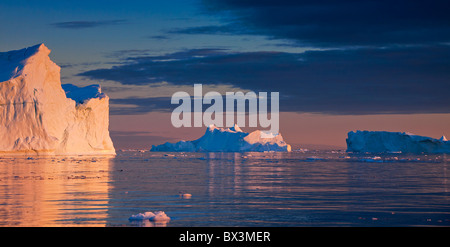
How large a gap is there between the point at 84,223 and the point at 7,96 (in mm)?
52443

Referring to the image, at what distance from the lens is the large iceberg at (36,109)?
58.5 m

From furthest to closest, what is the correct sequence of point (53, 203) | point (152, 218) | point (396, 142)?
point (396, 142)
point (53, 203)
point (152, 218)

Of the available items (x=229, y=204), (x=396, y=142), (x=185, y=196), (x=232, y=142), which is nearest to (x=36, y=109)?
(x=185, y=196)

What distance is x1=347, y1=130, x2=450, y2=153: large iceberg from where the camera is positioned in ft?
268

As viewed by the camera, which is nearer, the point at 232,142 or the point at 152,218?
the point at 152,218

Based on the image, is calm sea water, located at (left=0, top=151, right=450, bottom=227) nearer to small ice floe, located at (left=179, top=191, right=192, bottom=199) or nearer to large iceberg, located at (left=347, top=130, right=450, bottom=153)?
small ice floe, located at (left=179, top=191, right=192, bottom=199)

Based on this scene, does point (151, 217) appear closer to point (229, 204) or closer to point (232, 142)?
point (229, 204)

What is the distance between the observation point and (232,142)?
12544 cm

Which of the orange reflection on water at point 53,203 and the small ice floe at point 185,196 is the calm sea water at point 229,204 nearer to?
the orange reflection on water at point 53,203

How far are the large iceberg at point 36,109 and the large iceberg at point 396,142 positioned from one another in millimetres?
43718

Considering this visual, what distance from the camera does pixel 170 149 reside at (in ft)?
445

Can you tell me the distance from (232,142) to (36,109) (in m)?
69.2
